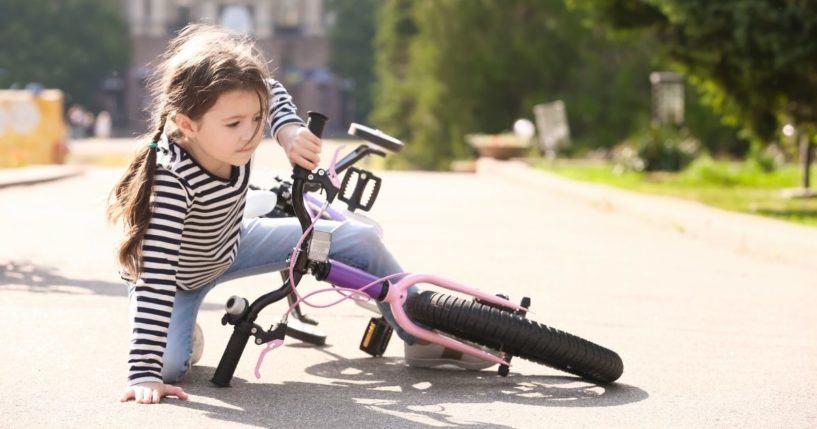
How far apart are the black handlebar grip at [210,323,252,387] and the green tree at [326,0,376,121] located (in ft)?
252

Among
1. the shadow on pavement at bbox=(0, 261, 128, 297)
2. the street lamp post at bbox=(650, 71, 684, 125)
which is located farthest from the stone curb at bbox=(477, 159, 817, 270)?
the street lamp post at bbox=(650, 71, 684, 125)

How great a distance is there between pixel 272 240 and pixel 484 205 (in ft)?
36.7

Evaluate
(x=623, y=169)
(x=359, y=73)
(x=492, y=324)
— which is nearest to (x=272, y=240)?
(x=492, y=324)

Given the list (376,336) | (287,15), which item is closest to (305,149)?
(376,336)

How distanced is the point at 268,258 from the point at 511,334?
2.97 ft

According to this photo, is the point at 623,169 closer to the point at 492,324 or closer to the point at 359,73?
the point at 492,324

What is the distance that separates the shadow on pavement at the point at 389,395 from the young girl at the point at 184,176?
0.23 metres

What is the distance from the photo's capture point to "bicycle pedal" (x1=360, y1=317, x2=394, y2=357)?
18.2ft

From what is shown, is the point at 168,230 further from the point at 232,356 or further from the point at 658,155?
the point at 658,155

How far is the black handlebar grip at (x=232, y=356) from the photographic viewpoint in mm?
4828

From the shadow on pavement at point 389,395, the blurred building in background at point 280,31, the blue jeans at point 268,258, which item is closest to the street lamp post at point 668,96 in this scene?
the shadow on pavement at point 389,395

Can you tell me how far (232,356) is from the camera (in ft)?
15.9

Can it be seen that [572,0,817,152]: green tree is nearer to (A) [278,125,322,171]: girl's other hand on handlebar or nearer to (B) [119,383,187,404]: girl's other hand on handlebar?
(A) [278,125,322,171]: girl's other hand on handlebar

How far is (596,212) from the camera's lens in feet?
50.0
